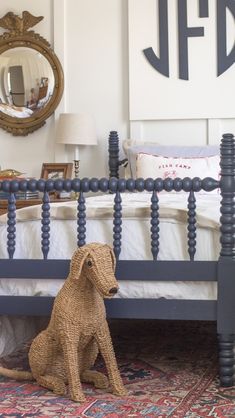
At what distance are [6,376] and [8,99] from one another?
8.66 ft

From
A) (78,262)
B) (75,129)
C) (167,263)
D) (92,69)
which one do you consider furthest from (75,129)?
(78,262)

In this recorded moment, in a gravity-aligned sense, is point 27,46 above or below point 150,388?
above

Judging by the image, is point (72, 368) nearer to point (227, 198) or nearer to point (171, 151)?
point (227, 198)

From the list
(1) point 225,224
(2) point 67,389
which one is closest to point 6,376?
(2) point 67,389

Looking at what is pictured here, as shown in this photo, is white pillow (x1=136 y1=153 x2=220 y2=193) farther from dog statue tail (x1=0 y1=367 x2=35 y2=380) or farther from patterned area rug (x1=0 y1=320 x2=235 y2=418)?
dog statue tail (x1=0 y1=367 x2=35 y2=380)

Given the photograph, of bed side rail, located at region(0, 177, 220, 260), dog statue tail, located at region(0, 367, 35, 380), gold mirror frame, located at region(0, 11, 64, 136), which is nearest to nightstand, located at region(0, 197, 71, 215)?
gold mirror frame, located at region(0, 11, 64, 136)

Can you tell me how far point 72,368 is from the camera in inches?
87.7

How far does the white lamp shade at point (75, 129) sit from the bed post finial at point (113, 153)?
0.14m

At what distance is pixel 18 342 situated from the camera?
2.85 meters

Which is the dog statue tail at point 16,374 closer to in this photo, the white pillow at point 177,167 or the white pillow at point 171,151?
the white pillow at point 177,167

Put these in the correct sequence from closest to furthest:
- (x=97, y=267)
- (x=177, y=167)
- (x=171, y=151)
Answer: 1. (x=97, y=267)
2. (x=177, y=167)
3. (x=171, y=151)

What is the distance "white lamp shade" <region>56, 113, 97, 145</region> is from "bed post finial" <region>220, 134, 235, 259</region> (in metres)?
2.13

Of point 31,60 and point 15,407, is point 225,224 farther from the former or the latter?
point 31,60

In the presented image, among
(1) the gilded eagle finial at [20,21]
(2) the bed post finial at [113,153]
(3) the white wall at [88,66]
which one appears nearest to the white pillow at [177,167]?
(2) the bed post finial at [113,153]
